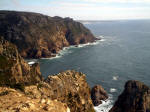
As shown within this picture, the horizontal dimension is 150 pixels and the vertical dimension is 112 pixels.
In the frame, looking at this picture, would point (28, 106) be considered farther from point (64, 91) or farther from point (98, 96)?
point (98, 96)

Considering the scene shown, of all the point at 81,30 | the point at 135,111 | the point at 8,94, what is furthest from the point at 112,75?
the point at 81,30

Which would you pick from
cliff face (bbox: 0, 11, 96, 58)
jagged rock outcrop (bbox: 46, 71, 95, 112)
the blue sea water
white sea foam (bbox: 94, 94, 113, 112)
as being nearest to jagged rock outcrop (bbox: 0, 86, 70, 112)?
jagged rock outcrop (bbox: 46, 71, 95, 112)

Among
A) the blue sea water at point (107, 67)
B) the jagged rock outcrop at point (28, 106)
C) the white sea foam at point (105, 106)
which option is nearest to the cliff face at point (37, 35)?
the blue sea water at point (107, 67)

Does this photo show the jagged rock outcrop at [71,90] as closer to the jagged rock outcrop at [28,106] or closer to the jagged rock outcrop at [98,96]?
the jagged rock outcrop at [28,106]

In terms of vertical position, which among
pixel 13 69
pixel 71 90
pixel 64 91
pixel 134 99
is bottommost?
pixel 134 99

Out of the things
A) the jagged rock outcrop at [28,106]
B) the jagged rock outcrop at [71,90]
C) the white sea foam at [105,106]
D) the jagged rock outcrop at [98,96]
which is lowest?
the white sea foam at [105,106]

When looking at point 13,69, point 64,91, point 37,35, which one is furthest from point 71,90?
point 37,35

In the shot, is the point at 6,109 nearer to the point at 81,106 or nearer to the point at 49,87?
the point at 49,87
